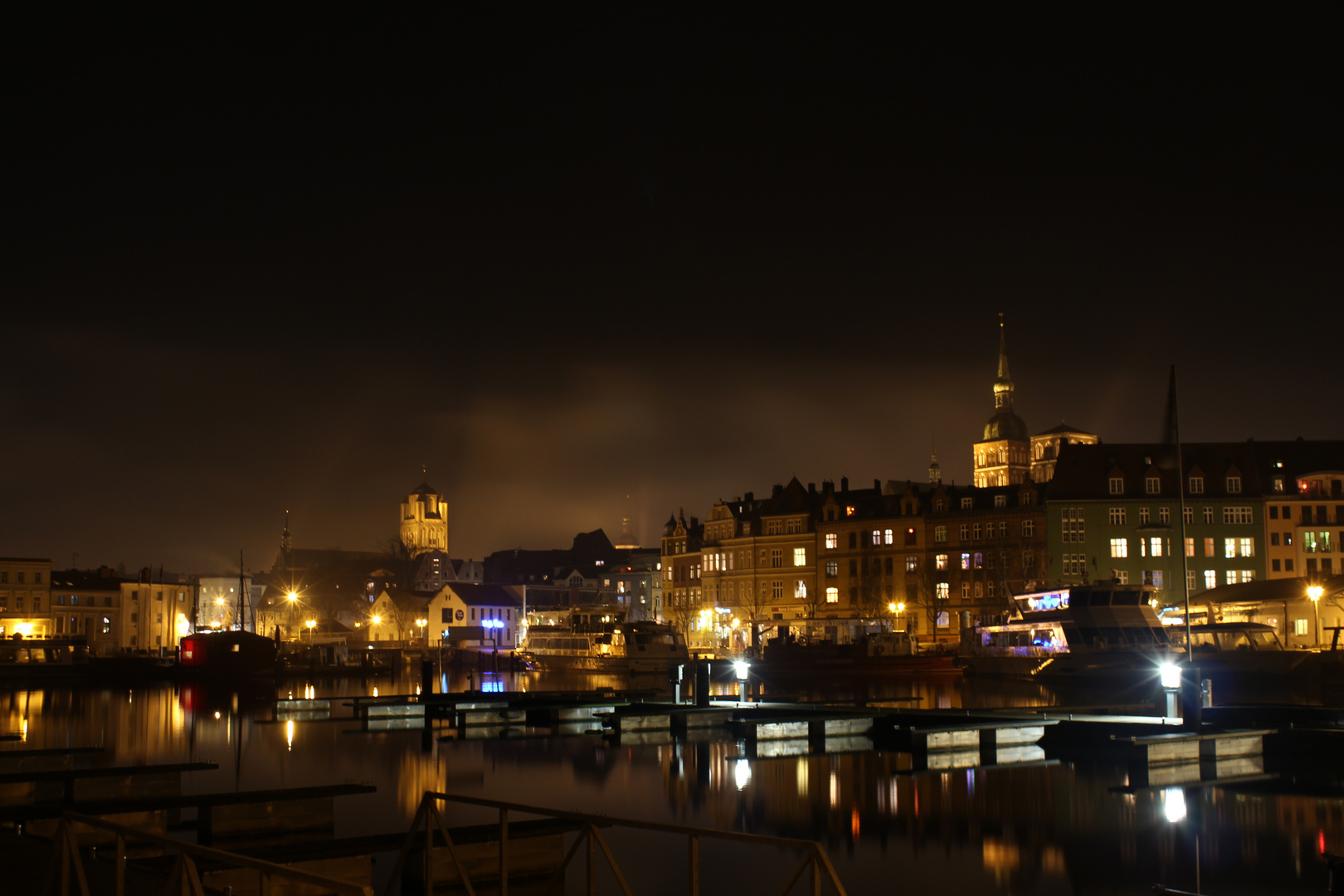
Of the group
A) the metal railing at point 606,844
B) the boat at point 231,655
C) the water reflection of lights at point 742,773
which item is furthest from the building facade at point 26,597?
the metal railing at point 606,844

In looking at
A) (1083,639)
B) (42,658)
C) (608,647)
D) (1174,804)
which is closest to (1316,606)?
(1083,639)

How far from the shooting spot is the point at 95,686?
2933 inches

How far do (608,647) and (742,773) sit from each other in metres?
56.0

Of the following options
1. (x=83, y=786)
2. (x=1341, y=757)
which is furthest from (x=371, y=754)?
(x=1341, y=757)

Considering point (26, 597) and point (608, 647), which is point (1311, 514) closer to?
point (608, 647)

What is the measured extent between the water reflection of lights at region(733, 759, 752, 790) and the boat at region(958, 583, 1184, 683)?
3834 centimetres

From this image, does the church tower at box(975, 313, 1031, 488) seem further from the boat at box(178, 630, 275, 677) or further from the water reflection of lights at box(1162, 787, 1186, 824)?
the water reflection of lights at box(1162, 787, 1186, 824)

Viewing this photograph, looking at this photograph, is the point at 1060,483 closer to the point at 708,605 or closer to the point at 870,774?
the point at 708,605

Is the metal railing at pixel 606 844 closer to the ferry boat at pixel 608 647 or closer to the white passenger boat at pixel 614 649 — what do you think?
the white passenger boat at pixel 614 649

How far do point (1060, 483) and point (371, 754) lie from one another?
74307 mm

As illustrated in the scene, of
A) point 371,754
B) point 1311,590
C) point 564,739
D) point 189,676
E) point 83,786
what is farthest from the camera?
point 189,676

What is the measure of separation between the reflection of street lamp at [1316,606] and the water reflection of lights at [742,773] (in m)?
51.4

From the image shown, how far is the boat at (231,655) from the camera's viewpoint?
82.3 m

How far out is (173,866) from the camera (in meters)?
10.6
